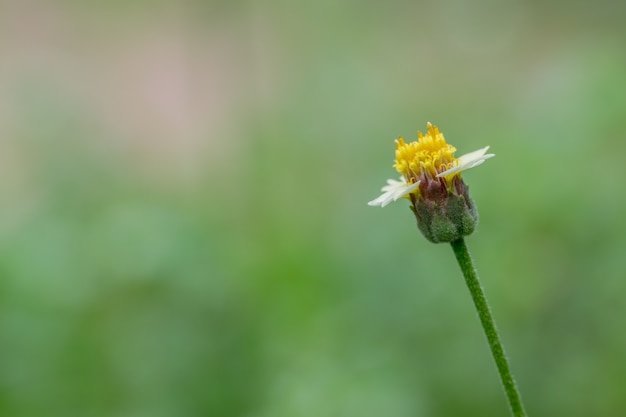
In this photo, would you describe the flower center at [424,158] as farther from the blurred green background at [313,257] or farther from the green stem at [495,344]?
the blurred green background at [313,257]

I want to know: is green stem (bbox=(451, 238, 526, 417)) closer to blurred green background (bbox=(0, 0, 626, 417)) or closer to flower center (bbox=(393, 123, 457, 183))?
flower center (bbox=(393, 123, 457, 183))

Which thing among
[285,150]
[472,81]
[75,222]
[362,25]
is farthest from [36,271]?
[472,81]

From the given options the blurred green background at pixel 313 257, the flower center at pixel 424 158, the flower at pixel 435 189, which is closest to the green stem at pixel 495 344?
the flower at pixel 435 189

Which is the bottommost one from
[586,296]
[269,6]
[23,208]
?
[586,296]

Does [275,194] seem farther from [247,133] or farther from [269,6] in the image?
[269,6]

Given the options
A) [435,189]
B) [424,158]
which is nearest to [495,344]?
[435,189]

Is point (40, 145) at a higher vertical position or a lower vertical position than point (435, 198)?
higher
